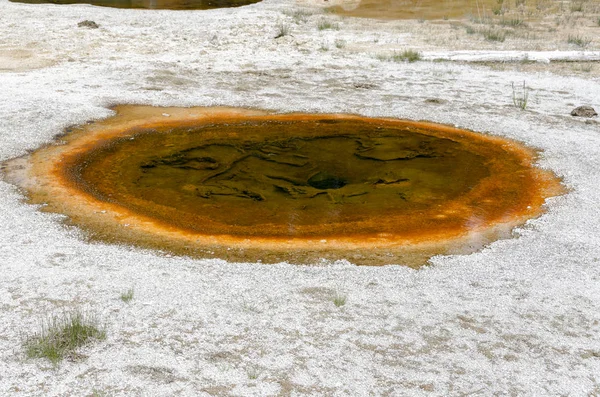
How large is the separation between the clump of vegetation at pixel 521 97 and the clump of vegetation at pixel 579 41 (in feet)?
11.6

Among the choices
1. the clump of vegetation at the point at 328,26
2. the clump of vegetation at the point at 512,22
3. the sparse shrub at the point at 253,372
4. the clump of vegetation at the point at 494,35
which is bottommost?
the sparse shrub at the point at 253,372

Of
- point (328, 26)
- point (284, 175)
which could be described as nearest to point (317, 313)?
point (284, 175)

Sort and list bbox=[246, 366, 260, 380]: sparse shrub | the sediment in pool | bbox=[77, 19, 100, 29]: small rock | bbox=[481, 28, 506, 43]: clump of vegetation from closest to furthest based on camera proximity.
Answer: bbox=[246, 366, 260, 380]: sparse shrub
the sediment in pool
bbox=[481, 28, 506, 43]: clump of vegetation
bbox=[77, 19, 100, 29]: small rock

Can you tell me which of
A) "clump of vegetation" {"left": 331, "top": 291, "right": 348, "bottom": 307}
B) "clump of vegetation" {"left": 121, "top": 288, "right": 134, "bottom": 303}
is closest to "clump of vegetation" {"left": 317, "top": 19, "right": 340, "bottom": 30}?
"clump of vegetation" {"left": 331, "top": 291, "right": 348, "bottom": 307}

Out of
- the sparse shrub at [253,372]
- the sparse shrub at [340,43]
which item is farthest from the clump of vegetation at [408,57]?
the sparse shrub at [253,372]

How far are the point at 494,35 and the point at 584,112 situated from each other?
5329 mm

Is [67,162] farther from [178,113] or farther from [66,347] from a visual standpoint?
[66,347]

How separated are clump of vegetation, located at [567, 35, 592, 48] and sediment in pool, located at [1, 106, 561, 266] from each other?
20.1 ft

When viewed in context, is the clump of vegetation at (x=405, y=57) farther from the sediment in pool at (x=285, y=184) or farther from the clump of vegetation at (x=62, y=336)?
the clump of vegetation at (x=62, y=336)

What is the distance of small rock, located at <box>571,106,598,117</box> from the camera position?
882 centimetres

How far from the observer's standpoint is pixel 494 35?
13711 mm

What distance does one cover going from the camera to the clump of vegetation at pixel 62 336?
3.54 m

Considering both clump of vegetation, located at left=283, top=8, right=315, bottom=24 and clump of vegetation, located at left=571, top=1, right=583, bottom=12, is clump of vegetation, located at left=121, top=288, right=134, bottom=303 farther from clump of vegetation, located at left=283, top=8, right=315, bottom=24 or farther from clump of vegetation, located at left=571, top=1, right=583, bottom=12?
clump of vegetation, located at left=571, top=1, right=583, bottom=12

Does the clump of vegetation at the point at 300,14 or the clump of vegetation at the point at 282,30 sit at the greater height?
the clump of vegetation at the point at 300,14
